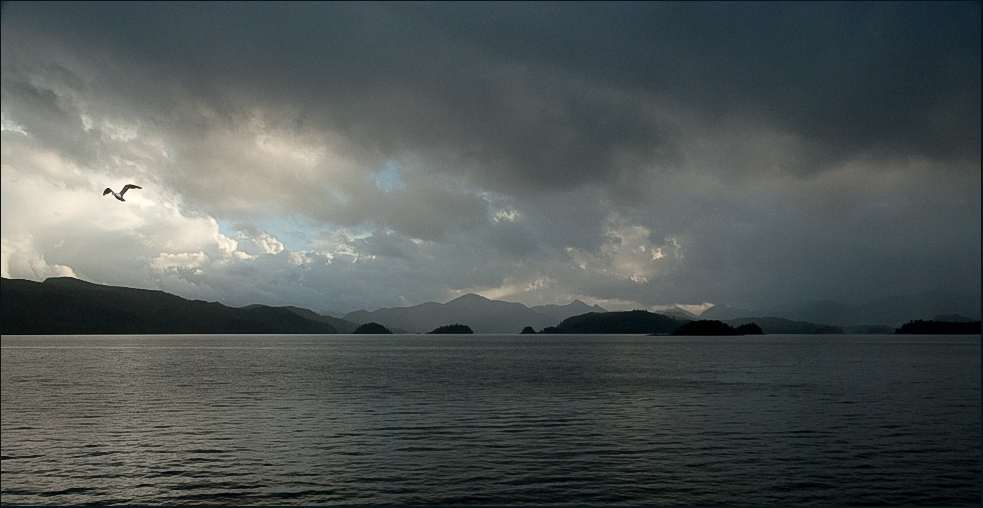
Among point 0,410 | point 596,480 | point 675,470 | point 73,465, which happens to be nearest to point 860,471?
point 675,470

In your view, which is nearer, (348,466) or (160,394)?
(348,466)

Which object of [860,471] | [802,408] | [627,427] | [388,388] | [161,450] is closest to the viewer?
[860,471]

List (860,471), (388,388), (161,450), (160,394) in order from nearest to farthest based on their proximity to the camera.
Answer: (860,471)
(161,450)
(160,394)
(388,388)

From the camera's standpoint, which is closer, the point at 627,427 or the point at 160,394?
the point at 627,427

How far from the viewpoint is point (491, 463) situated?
3434 centimetres

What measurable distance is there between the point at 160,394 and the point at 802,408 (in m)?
68.2

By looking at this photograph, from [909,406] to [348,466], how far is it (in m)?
54.8

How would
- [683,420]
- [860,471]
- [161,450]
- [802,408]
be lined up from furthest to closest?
[802,408] < [683,420] < [161,450] < [860,471]

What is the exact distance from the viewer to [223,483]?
1199 inches

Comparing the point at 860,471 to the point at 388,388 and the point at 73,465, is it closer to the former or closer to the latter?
A: the point at 73,465

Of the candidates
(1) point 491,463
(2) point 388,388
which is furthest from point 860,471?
(2) point 388,388

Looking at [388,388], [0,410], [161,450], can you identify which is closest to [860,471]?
[161,450]

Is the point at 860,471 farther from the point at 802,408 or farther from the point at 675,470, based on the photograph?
the point at 802,408

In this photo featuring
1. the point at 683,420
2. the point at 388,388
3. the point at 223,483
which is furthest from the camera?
the point at 388,388
